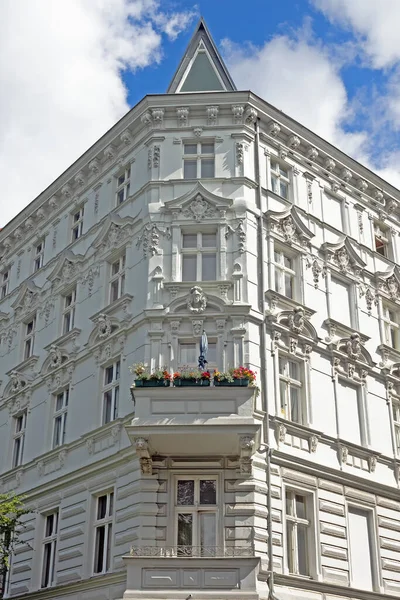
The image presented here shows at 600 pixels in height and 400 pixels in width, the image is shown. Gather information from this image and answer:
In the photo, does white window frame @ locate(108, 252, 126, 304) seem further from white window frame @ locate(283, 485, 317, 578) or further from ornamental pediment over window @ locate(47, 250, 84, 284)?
white window frame @ locate(283, 485, 317, 578)

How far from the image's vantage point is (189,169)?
88.4ft

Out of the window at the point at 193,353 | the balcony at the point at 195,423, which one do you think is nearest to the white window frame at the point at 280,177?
the window at the point at 193,353

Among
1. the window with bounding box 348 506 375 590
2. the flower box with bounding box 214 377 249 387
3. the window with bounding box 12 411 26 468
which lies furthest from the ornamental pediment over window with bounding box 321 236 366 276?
the window with bounding box 12 411 26 468

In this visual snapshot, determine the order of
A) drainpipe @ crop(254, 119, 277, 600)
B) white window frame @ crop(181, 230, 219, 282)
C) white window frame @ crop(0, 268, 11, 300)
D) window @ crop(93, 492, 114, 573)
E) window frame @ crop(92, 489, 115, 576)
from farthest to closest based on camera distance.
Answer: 1. white window frame @ crop(0, 268, 11, 300)
2. white window frame @ crop(181, 230, 219, 282)
3. window @ crop(93, 492, 114, 573)
4. window frame @ crop(92, 489, 115, 576)
5. drainpipe @ crop(254, 119, 277, 600)

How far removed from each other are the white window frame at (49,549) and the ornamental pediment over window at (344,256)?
1267 cm

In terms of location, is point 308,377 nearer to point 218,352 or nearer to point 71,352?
point 218,352

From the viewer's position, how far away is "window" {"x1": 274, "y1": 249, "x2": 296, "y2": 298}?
25.5 meters

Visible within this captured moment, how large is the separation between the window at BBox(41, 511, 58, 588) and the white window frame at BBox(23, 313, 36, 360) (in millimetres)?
7048

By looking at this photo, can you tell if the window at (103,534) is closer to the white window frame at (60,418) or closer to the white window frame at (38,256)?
the white window frame at (60,418)

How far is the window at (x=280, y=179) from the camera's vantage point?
27641 mm

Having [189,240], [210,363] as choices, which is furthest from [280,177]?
[210,363]

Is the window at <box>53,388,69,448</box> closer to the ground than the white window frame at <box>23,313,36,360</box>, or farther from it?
closer to the ground

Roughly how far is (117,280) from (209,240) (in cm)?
352

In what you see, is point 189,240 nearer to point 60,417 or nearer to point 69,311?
point 69,311
